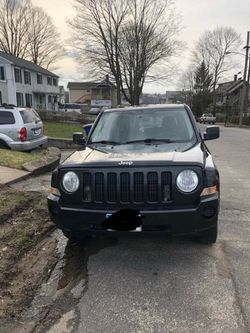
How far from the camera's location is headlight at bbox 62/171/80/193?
3.95 m

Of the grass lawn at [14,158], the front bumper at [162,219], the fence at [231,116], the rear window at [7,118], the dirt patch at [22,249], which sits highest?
the rear window at [7,118]

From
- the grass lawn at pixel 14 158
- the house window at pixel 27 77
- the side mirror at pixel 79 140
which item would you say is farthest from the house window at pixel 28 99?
the side mirror at pixel 79 140

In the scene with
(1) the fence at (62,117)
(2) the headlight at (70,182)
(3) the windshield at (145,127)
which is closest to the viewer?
(2) the headlight at (70,182)

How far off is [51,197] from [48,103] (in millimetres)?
54128

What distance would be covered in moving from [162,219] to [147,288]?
69 centimetres

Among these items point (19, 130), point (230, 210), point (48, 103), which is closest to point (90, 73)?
point (48, 103)

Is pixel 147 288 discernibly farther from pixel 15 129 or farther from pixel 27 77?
pixel 27 77

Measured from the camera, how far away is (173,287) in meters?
3.59

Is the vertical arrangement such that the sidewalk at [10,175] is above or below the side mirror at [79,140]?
below

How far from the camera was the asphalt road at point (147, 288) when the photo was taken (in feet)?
9.95

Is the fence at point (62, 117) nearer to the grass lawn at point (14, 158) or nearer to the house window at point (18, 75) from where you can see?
the house window at point (18, 75)

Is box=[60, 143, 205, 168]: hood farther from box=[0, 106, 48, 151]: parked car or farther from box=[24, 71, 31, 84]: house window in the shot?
box=[24, 71, 31, 84]: house window

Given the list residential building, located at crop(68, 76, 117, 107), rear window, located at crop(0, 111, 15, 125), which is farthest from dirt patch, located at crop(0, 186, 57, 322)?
residential building, located at crop(68, 76, 117, 107)

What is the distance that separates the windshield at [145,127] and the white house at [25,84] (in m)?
38.6
